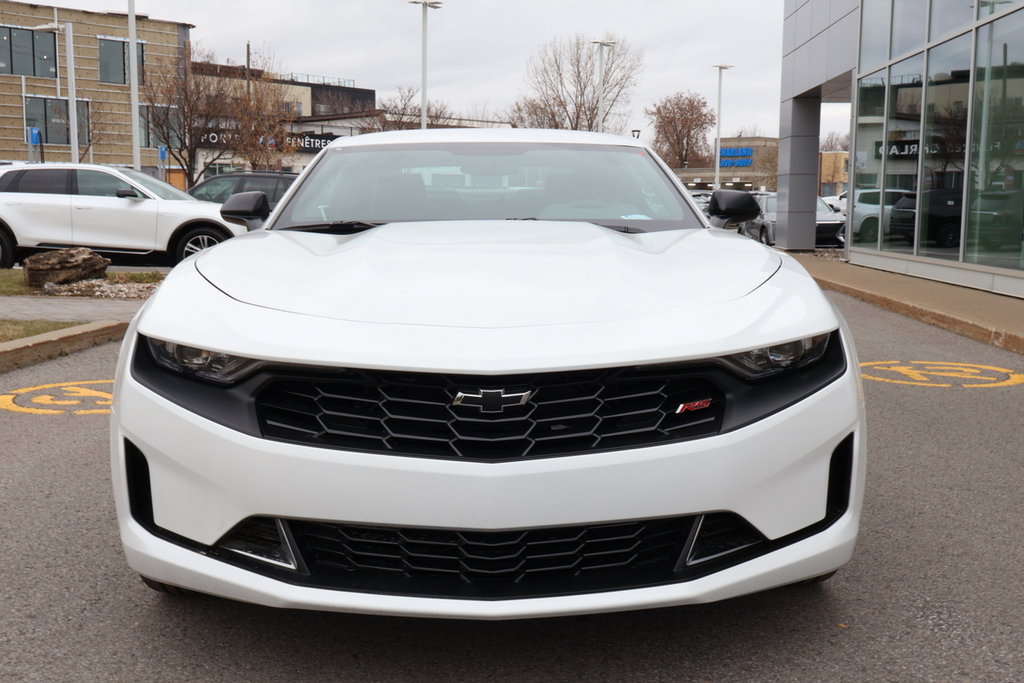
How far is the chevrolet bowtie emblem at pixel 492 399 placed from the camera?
2311 millimetres

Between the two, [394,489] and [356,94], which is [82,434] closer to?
[394,489]

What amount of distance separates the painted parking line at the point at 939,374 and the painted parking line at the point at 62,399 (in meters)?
4.92

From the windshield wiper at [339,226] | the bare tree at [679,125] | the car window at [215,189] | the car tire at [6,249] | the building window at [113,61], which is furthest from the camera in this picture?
the bare tree at [679,125]

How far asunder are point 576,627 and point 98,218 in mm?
13540

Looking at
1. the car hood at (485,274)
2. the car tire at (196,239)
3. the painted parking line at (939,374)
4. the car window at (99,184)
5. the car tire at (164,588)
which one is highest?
the car window at (99,184)

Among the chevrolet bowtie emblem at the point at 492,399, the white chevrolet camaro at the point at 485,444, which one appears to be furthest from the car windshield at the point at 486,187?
the chevrolet bowtie emblem at the point at 492,399

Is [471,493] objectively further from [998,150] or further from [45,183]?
[45,183]

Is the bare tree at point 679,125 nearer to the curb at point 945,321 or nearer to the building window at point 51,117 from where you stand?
the building window at point 51,117

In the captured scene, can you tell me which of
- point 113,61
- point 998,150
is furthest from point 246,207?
point 113,61

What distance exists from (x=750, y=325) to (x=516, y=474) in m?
0.70

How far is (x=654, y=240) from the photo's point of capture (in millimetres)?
3566

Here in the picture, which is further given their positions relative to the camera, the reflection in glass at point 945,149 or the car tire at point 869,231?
the car tire at point 869,231

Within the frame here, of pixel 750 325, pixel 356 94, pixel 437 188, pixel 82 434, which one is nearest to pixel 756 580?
pixel 750 325

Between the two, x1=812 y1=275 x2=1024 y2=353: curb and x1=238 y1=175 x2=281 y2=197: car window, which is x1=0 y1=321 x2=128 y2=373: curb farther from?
x1=238 y1=175 x2=281 y2=197: car window
